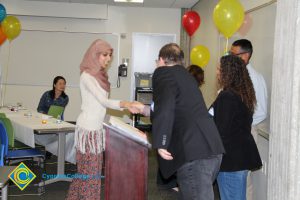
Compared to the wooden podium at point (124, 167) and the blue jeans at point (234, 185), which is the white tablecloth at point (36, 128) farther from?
the blue jeans at point (234, 185)

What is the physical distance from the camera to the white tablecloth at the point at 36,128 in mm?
4418

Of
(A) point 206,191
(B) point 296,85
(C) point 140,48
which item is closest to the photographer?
(B) point 296,85

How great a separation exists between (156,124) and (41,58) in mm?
7236

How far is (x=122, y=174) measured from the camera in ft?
9.14

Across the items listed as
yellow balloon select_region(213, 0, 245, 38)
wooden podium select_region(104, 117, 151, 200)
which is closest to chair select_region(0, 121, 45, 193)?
wooden podium select_region(104, 117, 151, 200)

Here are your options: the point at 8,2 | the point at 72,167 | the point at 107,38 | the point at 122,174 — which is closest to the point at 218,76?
the point at 122,174

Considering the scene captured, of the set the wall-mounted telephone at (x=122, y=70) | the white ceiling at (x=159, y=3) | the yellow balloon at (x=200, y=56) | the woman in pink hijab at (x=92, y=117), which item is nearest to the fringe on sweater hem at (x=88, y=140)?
the woman in pink hijab at (x=92, y=117)

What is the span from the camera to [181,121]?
226 centimetres

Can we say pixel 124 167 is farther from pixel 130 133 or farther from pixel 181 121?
pixel 181 121

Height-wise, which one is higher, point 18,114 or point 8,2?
point 8,2

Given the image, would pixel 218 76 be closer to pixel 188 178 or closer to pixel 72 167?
pixel 188 178

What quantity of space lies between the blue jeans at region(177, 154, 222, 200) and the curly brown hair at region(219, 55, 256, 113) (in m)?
0.60

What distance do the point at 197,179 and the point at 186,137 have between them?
10.2 inches

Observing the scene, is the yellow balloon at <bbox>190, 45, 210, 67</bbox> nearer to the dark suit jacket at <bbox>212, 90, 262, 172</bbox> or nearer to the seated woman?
the seated woman
